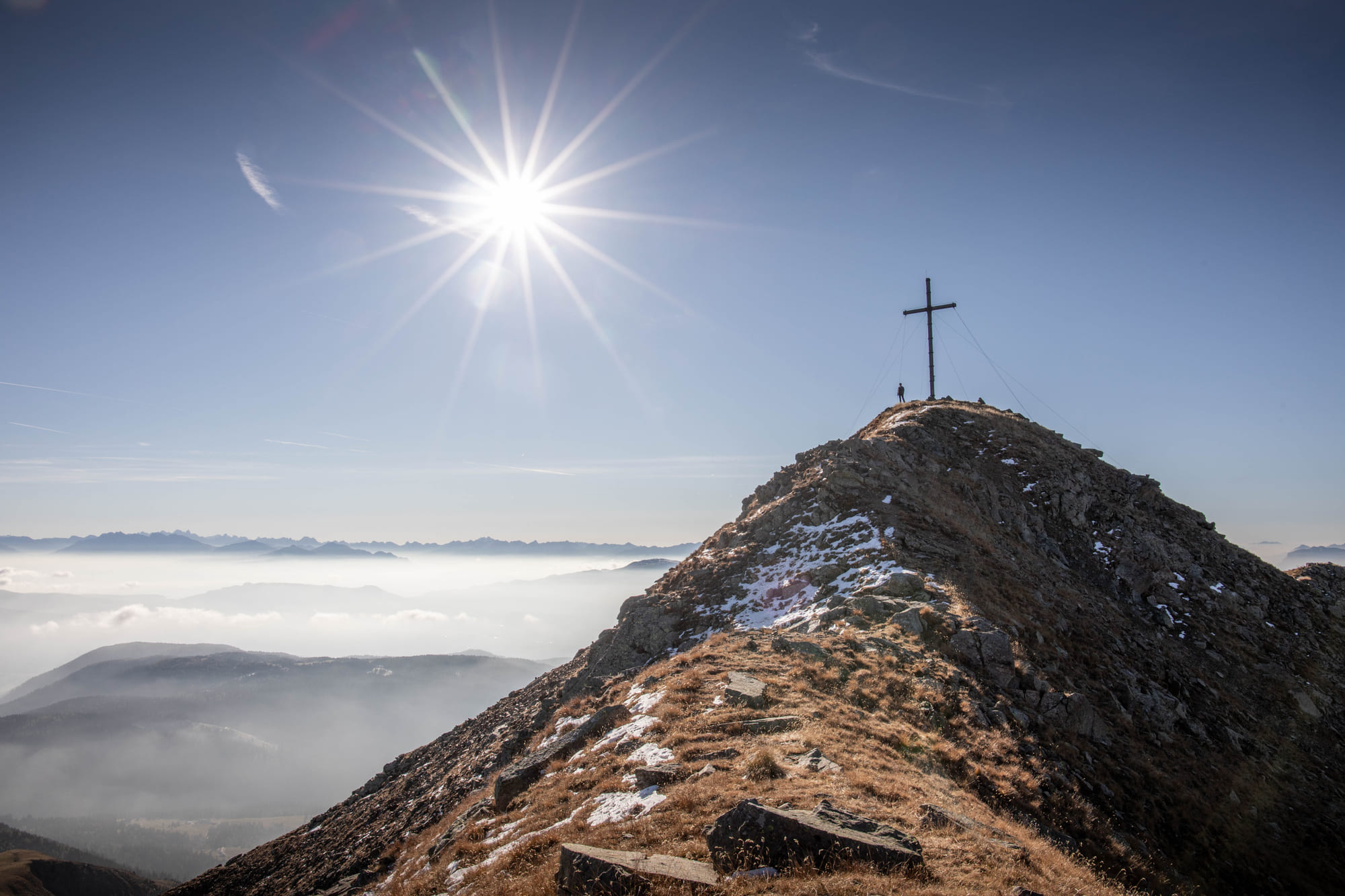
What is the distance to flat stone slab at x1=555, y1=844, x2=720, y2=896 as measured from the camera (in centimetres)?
836

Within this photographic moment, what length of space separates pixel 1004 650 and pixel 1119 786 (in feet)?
15.6

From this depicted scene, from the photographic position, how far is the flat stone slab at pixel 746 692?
55.7 ft

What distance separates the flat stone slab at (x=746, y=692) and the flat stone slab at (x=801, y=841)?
7.49 m

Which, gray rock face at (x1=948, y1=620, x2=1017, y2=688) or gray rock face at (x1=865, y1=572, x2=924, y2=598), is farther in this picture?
gray rock face at (x1=865, y1=572, x2=924, y2=598)

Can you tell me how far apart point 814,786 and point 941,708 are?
8.66 m

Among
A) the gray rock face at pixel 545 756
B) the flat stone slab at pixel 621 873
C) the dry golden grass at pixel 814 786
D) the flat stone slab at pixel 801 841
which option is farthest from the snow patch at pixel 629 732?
the flat stone slab at pixel 801 841

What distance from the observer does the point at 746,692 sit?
1745 cm

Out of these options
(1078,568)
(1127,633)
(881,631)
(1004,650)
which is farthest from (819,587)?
(1078,568)

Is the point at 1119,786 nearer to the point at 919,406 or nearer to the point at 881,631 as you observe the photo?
the point at 881,631

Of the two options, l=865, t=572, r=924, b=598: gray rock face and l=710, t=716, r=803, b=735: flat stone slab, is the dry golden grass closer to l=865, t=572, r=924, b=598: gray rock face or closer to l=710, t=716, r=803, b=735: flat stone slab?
l=710, t=716, r=803, b=735: flat stone slab

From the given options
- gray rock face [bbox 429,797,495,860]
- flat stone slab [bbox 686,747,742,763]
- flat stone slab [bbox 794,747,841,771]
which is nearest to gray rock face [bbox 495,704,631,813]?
gray rock face [bbox 429,797,495,860]

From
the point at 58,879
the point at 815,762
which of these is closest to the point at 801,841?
the point at 815,762

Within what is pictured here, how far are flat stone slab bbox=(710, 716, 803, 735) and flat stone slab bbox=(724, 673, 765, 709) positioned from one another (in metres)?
1.09

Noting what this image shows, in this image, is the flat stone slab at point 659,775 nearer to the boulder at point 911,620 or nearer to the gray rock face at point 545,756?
the gray rock face at point 545,756
